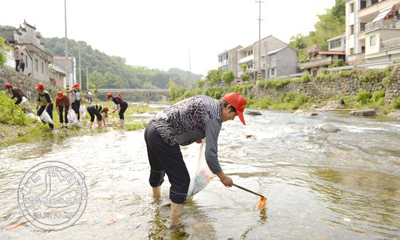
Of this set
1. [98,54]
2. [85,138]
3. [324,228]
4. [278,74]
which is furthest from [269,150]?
[98,54]

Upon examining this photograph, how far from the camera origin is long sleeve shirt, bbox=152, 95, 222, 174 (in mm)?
2846

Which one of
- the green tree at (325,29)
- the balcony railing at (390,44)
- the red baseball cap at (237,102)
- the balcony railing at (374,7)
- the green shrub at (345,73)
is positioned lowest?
the red baseball cap at (237,102)

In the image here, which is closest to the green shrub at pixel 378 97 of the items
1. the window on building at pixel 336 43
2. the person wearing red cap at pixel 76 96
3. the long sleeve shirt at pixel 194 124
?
the person wearing red cap at pixel 76 96

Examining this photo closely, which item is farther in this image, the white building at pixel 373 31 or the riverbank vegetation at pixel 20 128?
the white building at pixel 373 31

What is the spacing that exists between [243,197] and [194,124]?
158cm

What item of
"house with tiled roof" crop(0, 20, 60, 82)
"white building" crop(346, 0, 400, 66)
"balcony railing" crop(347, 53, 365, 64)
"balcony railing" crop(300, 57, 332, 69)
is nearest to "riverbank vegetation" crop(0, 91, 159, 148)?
"house with tiled roof" crop(0, 20, 60, 82)

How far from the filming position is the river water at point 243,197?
2934mm

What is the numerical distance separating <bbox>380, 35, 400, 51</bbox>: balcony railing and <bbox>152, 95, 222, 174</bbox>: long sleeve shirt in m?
29.3

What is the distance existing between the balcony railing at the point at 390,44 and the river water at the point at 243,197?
24317 millimetres

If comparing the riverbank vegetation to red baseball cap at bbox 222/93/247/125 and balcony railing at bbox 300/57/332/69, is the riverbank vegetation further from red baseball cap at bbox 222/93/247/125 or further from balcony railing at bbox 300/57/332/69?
balcony railing at bbox 300/57/332/69

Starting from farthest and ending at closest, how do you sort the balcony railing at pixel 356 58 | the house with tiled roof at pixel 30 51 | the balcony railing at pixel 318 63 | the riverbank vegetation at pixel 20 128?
1. the balcony railing at pixel 318 63
2. the balcony railing at pixel 356 58
3. the house with tiled roof at pixel 30 51
4. the riverbank vegetation at pixel 20 128

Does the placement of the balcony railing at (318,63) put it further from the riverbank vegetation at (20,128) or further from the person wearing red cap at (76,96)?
the riverbank vegetation at (20,128)

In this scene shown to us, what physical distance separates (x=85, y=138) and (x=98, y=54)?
94.8 meters

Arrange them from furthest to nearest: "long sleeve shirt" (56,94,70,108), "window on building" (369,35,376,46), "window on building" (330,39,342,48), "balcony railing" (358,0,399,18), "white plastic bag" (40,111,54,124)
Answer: "window on building" (330,39,342,48)
"balcony railing" (358,0,399,18)
"window on building" (369,35,376,46)
"long sleeve shirt" (56,94,70,108)
"white plastic bag" (40,111,54,124)
